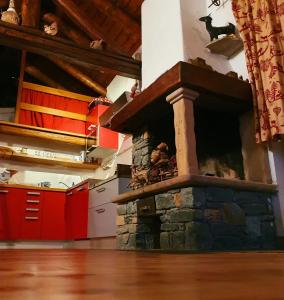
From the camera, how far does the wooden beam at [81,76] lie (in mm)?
6500

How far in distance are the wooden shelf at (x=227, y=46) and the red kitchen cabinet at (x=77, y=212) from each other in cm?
256

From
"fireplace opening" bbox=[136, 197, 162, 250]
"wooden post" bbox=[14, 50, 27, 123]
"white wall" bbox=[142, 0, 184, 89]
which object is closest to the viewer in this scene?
"fireplace opening" bbox=[136, 197, 162, 250]

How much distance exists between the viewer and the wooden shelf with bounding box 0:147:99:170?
17.2 feet

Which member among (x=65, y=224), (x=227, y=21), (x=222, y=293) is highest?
(x=227, y=21)

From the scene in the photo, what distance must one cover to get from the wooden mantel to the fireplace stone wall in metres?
0.75

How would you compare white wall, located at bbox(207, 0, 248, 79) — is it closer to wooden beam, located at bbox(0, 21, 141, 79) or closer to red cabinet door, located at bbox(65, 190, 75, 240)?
wooden beam, located at bbox(0, 21, 141, 79)

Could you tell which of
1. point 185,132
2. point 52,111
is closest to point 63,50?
point 52,111

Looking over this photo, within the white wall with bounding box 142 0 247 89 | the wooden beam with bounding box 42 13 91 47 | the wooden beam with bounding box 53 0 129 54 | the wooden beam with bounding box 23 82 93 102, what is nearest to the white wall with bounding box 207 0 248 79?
the white wall with bounding box 142 0 247 89

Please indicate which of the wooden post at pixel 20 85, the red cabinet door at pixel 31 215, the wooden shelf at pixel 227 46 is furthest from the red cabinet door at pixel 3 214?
the wooden shelf at pixel 227 46

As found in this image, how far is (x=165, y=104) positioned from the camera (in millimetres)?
2805

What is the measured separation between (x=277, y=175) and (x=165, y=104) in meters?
1.05

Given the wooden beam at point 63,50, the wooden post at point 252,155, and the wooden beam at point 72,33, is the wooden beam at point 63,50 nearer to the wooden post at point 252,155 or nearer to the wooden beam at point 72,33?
the wooden beam at point 72,33

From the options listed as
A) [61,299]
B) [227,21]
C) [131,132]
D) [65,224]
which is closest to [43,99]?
[65,224]

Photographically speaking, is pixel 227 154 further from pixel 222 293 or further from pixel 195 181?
pixel 222 293
